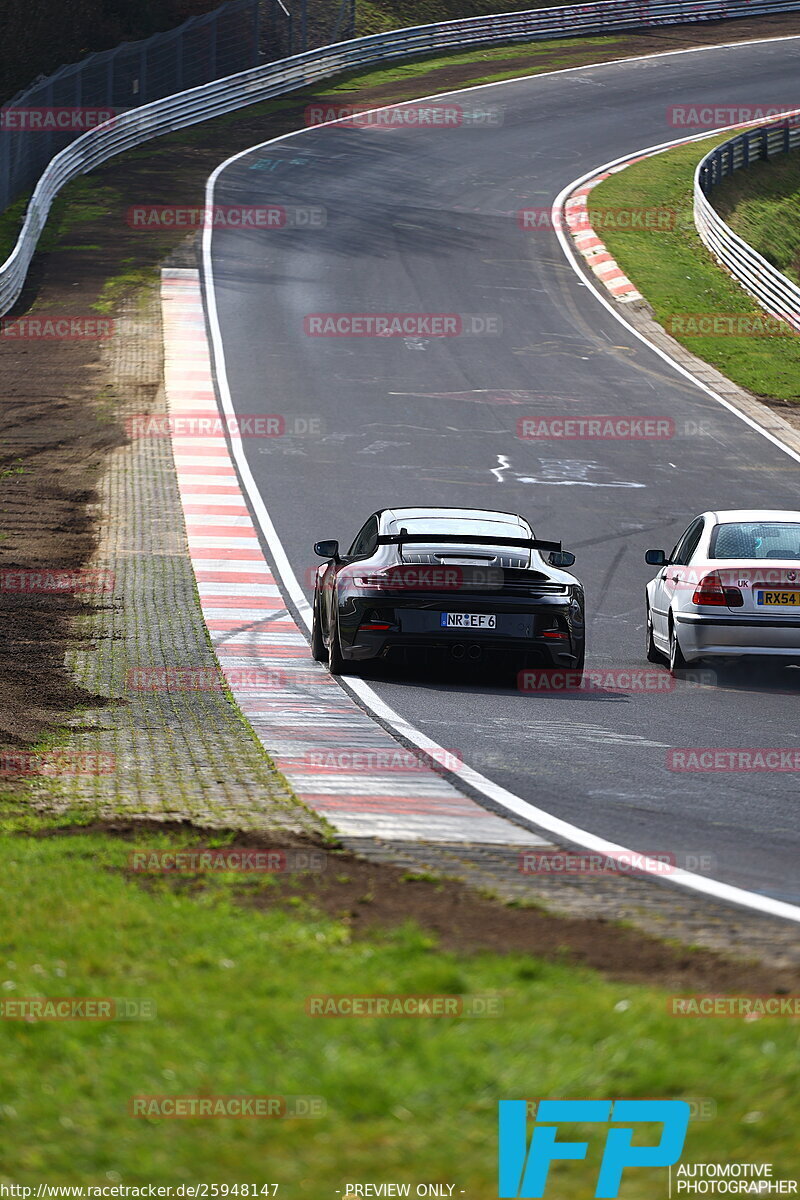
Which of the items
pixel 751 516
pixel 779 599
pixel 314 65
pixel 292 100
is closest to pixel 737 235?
pixel 292 100

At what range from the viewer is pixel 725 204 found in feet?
151

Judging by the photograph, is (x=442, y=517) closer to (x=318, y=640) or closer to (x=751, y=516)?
(x=318, y=640)

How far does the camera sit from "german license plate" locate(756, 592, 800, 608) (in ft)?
42.5

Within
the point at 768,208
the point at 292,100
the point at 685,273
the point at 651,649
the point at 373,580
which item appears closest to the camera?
the point at 373,580

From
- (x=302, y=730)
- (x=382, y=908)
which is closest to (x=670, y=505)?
(x=302, y=730)

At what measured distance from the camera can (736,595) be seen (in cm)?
1308

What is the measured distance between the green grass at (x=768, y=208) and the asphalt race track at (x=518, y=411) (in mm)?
4609

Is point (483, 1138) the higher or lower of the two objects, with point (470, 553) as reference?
lower

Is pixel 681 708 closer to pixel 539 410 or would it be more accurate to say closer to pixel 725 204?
pixel 539 410

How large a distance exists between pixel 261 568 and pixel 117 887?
1166 cm

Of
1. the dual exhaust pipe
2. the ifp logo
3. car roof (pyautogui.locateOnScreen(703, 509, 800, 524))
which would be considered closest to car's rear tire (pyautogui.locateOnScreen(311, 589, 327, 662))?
the dual exhaust pipe

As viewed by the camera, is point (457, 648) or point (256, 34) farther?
point (256, 34)

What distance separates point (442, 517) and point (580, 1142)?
33.6ft

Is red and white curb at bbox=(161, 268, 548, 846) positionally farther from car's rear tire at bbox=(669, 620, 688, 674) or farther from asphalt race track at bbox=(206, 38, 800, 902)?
car's rear tire at bbox=(669, 620, 688, 674)
